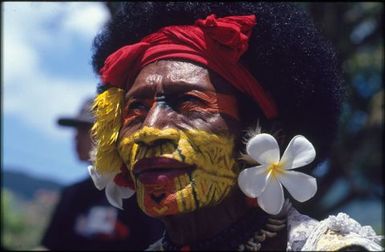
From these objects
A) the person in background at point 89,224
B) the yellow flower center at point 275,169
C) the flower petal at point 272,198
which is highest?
the yellow flower center at point 275,169

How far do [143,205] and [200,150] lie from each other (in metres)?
0.27

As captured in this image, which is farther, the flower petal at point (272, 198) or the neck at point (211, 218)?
the neck at point (211, 218)

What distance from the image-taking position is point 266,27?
298 centimetres

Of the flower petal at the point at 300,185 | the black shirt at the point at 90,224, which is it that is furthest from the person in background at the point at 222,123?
the black shirt at the point at 90,224

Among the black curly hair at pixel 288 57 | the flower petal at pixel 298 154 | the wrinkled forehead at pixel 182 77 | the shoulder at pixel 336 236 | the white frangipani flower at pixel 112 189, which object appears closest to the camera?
the shoulder at pixel 336 236

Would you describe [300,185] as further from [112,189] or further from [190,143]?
[112,189]

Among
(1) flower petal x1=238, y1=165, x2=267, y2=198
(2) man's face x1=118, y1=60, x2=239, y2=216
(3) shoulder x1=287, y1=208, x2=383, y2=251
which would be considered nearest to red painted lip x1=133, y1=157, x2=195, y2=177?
(2) man's face x1=118, y1=60, x2=239, y2=216

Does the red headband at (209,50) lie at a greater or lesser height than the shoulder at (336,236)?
greater

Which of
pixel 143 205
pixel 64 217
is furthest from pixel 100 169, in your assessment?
pixel 64 217

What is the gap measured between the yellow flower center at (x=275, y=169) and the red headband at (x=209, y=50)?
0.26 meters

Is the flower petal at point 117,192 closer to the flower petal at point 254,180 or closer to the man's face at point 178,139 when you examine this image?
the man's face at point 178,139

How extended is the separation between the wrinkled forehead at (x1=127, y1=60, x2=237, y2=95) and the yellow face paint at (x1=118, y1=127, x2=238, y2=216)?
0.56 feet

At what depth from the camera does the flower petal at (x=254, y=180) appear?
2686 mm

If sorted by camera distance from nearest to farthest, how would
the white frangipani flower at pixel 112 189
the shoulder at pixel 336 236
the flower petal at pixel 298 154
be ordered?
the shoulder at pixel 336 236, the flower petal at pixel 298 154, the white frangipani flower at pixel 112 189
